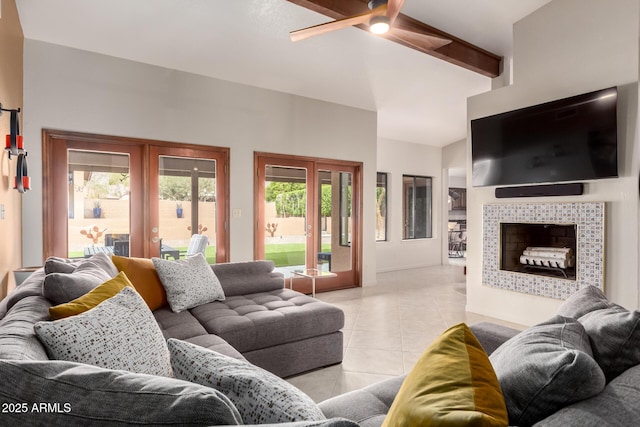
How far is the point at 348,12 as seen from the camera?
3475 millimetres

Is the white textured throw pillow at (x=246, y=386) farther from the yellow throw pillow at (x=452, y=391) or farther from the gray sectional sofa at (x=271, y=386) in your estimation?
the yellow throw pillow at (x=452, y=391)

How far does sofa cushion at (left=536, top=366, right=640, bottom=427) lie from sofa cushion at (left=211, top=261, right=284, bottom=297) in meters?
2.78

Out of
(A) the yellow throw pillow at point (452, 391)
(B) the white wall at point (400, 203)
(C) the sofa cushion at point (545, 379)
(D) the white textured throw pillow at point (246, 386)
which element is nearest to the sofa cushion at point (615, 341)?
(C) the sofa cushion at point (545, 379)

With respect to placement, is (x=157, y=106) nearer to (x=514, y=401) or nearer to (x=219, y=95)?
(x=219, y=95)

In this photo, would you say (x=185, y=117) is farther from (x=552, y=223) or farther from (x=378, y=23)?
(x=552, y=223)

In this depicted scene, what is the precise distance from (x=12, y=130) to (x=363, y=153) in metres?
4.46

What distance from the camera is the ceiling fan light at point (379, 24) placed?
279 cm

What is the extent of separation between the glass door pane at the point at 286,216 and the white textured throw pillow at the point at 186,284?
6.75ft

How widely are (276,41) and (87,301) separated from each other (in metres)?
3.37

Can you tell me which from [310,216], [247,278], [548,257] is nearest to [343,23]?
[247,278]

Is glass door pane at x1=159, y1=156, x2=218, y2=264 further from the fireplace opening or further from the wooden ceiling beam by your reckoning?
the fireplace opening

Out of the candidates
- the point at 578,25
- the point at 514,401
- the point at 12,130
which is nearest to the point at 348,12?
the point at 578,25

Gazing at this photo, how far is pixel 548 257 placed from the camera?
12.9 ft

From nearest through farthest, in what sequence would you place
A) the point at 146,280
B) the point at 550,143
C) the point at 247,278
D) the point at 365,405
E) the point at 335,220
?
the point at 365,405 → the point at 146,280 → the point at 247,278 → the point at 550,143 → the point at 335,220
